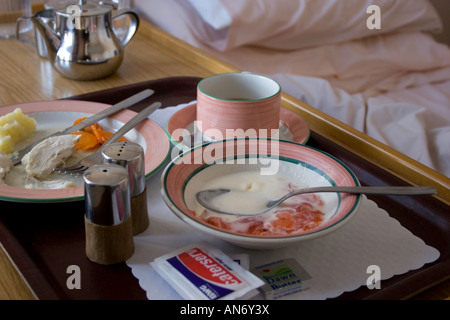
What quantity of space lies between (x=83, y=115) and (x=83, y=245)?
327 millimetres

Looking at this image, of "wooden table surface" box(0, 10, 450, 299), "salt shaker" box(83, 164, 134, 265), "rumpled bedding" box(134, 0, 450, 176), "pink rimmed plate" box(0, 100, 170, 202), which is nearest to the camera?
"salt shaker" box(83, 164, 134, 265)

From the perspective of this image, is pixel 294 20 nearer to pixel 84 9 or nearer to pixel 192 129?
pixel 84 9

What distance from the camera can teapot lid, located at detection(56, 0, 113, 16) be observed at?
101 cm

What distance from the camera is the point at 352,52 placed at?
1.56 meters

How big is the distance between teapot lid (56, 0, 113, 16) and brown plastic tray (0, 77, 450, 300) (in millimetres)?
503

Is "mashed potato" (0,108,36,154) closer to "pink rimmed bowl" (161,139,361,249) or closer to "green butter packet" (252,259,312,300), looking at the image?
"pink rimmed bowl" (161,139,361,249)

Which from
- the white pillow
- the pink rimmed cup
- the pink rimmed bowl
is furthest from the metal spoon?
the white pillow

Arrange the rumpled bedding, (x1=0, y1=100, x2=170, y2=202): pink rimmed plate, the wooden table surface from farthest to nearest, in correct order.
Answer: the rumpled bedding < the wooden table surface < (x1=0, y1=100, x2=170, y2=202): pink rimmed plate

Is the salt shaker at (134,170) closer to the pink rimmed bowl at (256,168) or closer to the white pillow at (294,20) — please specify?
the pink rimmed bowl at (256,168)

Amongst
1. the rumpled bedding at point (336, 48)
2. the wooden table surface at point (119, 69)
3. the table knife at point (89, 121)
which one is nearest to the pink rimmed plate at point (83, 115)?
the table knife at point (89, 121)

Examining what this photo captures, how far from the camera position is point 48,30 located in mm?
1027

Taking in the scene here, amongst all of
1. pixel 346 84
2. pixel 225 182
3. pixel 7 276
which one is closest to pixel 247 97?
pixel 225 182
